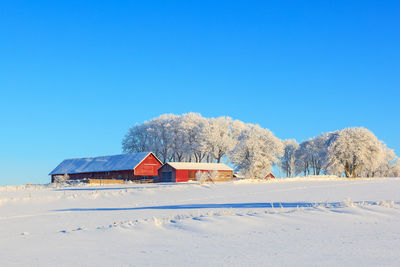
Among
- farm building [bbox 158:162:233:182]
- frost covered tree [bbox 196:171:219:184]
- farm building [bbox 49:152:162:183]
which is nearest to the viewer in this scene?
frost covered tree [bbox 196:171:219:184]

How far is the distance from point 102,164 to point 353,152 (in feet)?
147

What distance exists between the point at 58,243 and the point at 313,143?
90387mm

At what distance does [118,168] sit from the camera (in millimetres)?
69750

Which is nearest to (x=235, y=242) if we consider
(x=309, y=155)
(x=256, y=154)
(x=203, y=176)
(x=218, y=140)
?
(x=203, y=176)

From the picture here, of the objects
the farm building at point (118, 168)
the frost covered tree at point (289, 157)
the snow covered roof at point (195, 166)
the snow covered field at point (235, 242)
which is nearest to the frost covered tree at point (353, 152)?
the snow covered roof at point (195, 166)

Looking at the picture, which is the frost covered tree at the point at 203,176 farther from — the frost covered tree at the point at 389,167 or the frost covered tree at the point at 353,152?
the frost covered tree at the point at 389,167

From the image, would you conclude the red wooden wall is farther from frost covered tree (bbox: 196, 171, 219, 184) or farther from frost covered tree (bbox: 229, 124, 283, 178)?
frost covered tree (bbox: 229, 124, 283, 178)

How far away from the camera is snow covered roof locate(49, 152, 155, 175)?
230 feet

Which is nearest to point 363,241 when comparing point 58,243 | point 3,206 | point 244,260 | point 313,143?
point 244,260

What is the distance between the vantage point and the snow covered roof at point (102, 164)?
70.1m

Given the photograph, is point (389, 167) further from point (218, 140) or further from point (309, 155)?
point (218, 140)

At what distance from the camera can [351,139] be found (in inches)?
2621

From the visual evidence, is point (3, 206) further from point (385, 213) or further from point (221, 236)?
point (385, 213)

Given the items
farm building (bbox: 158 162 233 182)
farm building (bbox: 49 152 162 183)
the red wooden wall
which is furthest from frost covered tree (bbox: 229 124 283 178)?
farm building (bbox: 49 152 162 183)
